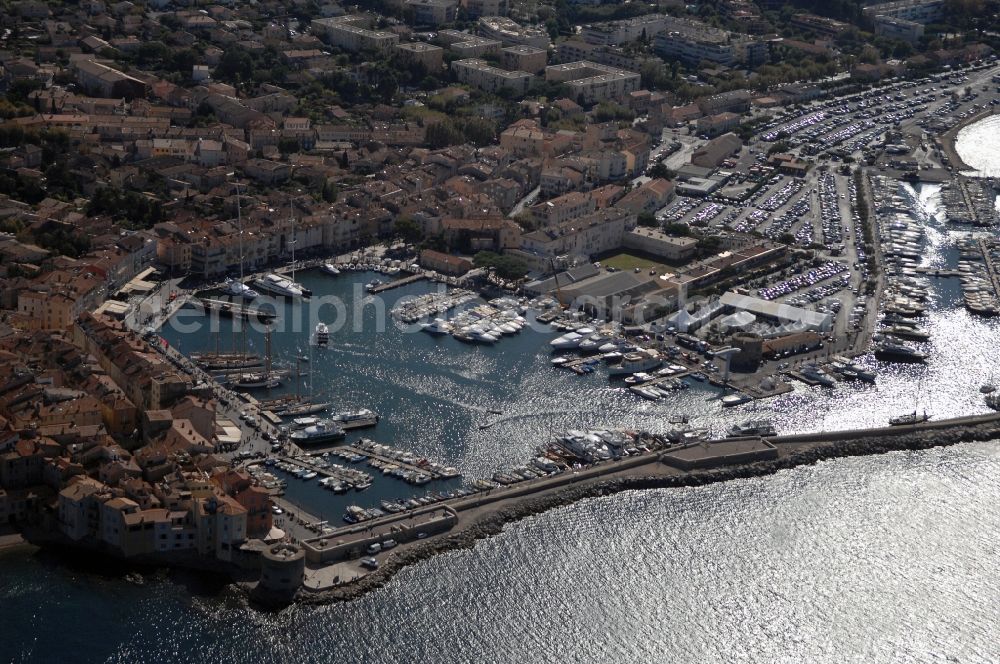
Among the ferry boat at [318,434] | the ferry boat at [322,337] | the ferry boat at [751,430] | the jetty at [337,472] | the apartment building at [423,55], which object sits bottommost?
the apartment building at [423,55]

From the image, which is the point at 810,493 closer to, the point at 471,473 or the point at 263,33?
the point at 471,473

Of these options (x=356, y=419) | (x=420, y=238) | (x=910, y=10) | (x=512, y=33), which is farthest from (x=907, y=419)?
(x=910, y=10)

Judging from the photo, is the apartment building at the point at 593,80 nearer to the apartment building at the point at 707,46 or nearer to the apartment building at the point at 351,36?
the apartment building at the point at 707,46

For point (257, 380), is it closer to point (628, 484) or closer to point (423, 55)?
point (628, 484)

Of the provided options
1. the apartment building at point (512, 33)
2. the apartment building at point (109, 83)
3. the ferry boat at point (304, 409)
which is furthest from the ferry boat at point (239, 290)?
the apartment building at point (512, 33)

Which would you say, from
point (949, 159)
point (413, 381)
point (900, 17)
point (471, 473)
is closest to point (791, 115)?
point (949, 159)

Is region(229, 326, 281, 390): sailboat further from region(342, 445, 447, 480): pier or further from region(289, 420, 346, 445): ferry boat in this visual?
region(342, 445, 447, 480): pier
